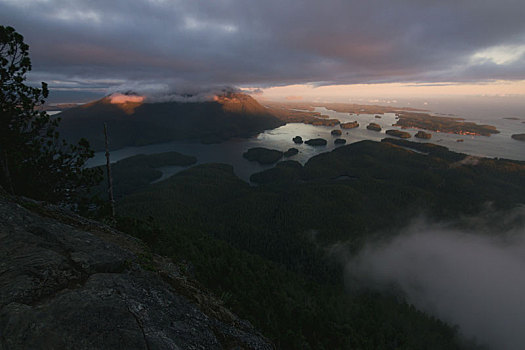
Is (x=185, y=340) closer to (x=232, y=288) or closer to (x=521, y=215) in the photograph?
(x=232, y=288)

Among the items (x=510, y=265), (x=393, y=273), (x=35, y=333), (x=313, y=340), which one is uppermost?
(x=35, y=333)

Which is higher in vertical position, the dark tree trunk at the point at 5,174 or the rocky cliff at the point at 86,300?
the dark tree trunk at the point at 5,174

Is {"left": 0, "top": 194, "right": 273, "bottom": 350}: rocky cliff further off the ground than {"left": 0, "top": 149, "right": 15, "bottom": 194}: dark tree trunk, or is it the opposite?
{"left": 0, "top": 149, "right": 15, "bottom": 194}: dark tree trunk

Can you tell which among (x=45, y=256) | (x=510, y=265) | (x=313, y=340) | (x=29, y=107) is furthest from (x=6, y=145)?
(x=510, y=265)

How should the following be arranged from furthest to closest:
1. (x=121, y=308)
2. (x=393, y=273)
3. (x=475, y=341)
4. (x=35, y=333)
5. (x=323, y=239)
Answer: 1. (x=393, y=273)
2. (x=323, y=239)
3. (x=475, y=341)
4. (x=121, y=308)
5. (x=35, y=333)

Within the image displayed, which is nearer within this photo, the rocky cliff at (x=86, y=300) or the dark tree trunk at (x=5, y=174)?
the rocky cliff at (x=86, y=300)
